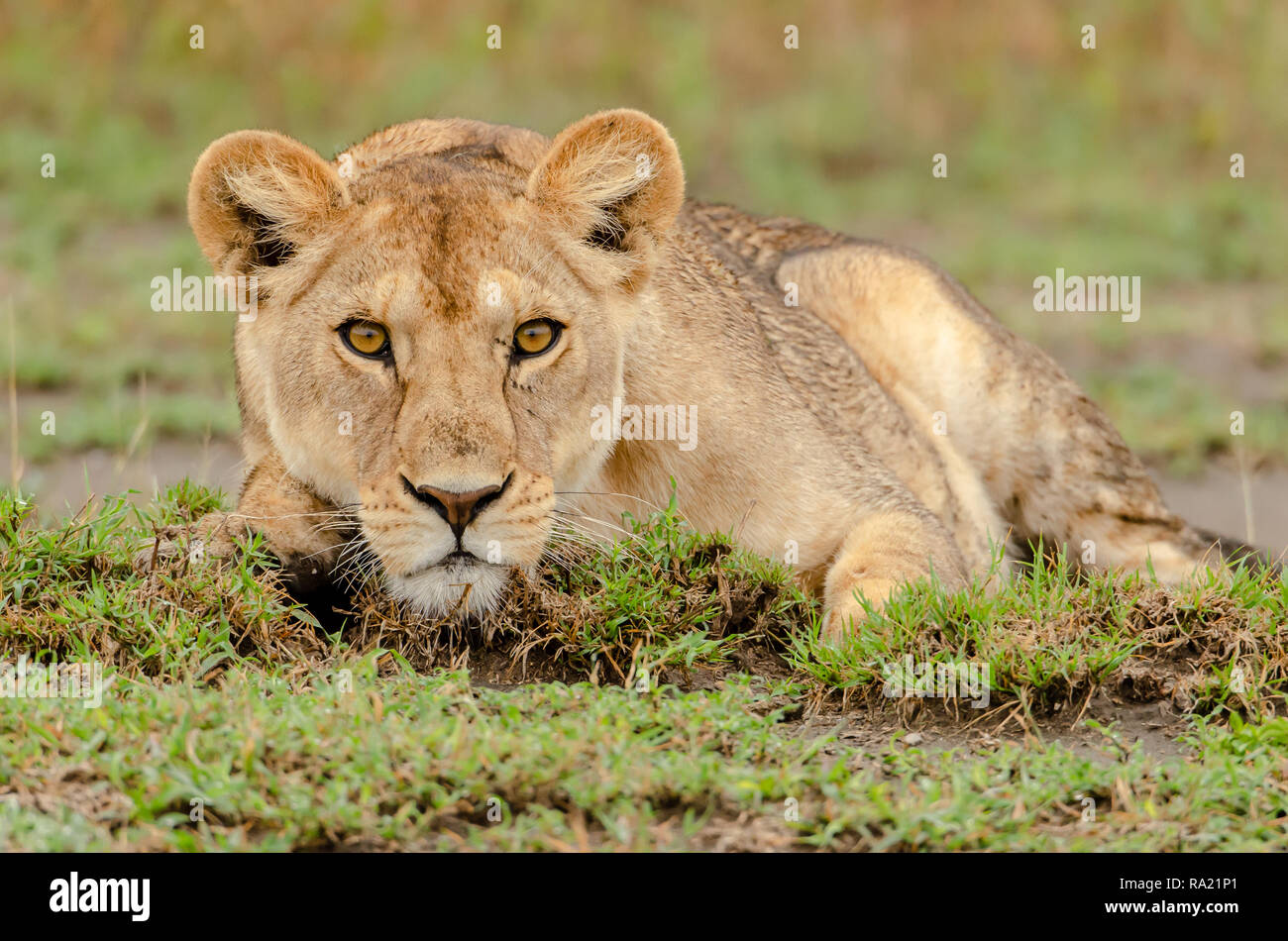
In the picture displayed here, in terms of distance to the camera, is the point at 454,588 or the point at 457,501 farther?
the point at 454,588

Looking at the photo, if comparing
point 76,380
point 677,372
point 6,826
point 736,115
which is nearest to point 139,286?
point 76,380

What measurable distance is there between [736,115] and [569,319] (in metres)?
10.2

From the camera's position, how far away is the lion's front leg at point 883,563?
506 centimetres

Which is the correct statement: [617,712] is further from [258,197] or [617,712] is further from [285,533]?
[258,197]

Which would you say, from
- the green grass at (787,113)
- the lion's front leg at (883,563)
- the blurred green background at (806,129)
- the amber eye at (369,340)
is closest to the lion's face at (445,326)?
the amber eye at (369,340)

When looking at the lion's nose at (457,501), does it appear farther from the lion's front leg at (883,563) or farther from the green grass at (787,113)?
the green grass at (787,113)

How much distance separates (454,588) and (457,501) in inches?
13.6

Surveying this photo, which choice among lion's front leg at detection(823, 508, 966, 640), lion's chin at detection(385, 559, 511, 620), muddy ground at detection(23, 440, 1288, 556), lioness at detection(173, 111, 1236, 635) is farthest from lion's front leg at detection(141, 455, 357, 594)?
muddy ground at detection(23, 440, 1288, 556)

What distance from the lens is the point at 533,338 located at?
15.7ft

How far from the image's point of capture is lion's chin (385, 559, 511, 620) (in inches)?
179

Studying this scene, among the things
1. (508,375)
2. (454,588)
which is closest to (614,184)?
(508,375)

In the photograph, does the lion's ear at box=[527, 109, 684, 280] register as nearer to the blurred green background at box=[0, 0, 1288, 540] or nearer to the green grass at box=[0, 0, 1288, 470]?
the blurred green background at box=[0, 0, 1288, 540]

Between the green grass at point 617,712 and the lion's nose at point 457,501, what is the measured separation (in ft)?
1.35

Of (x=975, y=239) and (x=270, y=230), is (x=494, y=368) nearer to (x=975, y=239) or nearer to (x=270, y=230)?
(x=270, y=230)
